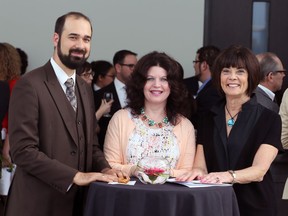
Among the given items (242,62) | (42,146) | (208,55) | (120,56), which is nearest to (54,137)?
(42,146)

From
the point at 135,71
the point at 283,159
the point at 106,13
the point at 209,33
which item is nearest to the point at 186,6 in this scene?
the point at 209,33

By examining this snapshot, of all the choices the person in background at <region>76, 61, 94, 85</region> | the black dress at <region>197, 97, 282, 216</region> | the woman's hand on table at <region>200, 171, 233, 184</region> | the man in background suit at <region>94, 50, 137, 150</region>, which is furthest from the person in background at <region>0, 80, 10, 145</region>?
the woman's hand on table at <region>200, 171, 233, 184</region>

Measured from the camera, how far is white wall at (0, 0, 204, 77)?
7156 millimetres

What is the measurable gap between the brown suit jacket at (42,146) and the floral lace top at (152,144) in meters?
0.37

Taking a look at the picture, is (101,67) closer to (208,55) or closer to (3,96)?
(208,55)

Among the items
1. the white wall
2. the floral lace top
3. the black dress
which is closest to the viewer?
the black dress

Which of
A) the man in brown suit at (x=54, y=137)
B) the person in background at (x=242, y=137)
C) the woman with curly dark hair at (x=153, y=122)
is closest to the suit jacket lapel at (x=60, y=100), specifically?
the man in brown suit at (x=54, y=137)

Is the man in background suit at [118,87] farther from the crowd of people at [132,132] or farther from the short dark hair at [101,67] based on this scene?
the crowd of people at [132,132]

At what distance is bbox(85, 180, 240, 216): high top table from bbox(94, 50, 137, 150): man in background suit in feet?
7.42

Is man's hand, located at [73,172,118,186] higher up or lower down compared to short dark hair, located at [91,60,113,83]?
lower down

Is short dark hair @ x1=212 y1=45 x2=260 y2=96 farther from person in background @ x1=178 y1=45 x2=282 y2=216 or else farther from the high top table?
the high top table

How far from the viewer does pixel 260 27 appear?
7.23 metres

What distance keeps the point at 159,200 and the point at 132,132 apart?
2.80ft

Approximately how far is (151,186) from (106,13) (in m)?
3.96
